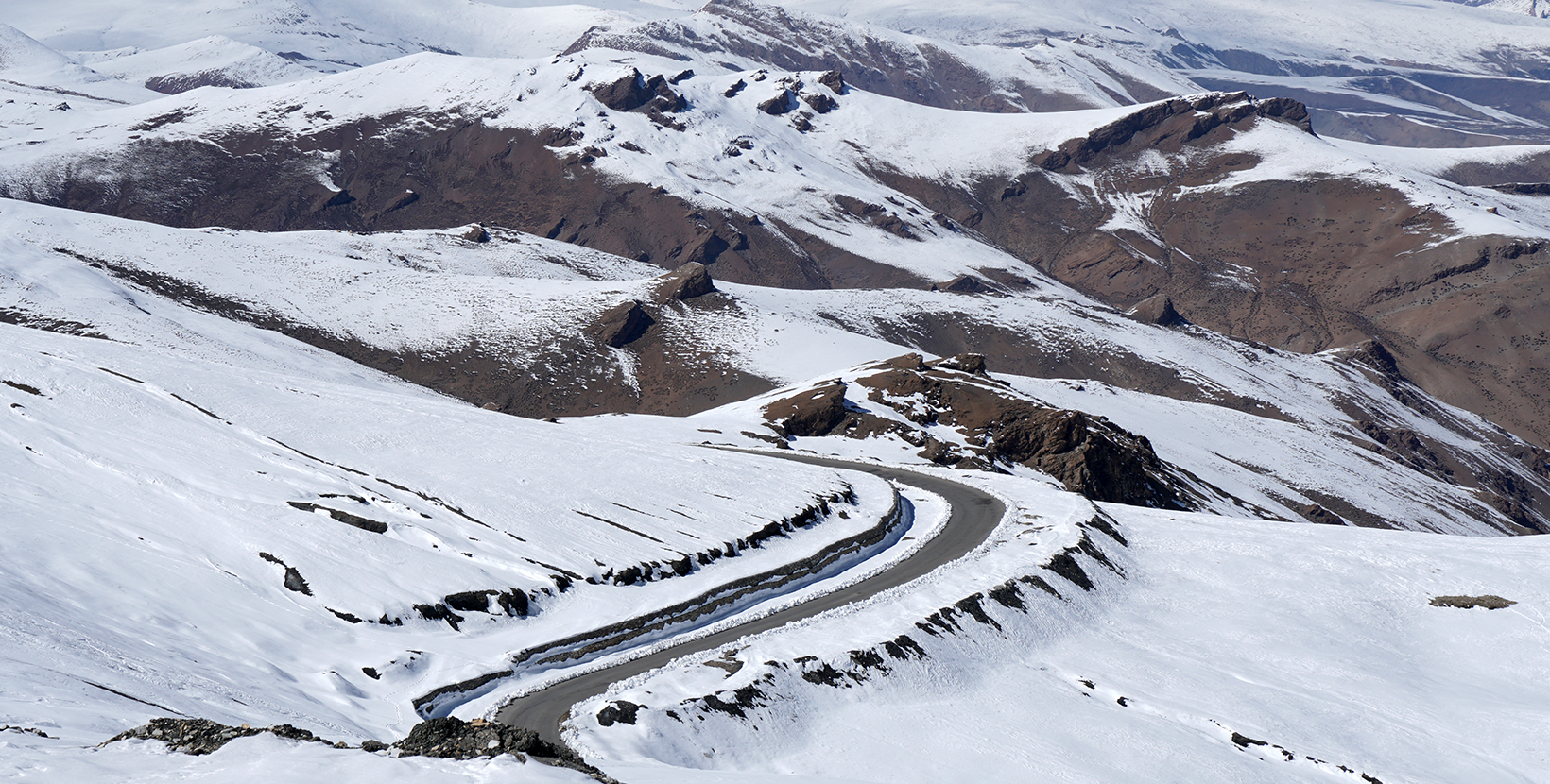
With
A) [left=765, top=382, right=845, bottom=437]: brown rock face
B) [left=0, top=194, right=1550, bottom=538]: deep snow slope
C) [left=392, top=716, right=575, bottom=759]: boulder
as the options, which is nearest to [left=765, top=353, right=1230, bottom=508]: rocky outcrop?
[left=765, top=382, right=845, bottom=437]: brown rock face

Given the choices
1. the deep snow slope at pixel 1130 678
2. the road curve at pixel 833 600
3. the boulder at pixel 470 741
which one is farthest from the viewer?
the road curve at pixel 833 600

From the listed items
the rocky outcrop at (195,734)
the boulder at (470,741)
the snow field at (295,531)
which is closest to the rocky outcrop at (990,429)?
the snow field at (295,531)

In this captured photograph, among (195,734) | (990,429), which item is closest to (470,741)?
(195,734)

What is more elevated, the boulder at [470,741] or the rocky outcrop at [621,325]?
the boulder at [470,741]

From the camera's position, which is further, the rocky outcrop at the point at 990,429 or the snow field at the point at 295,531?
the rocky outcrop at the point at 990,429

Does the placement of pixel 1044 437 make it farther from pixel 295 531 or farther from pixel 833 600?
pixel 295 531

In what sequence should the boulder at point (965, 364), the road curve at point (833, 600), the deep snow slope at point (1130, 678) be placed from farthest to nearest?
1. the boulder at point (965, 364)
2. the road curve at point (833, 600)
3. the deep snow slope at point (1130, 678)

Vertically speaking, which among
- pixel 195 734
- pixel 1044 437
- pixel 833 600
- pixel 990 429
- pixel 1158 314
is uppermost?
pixel 195 734

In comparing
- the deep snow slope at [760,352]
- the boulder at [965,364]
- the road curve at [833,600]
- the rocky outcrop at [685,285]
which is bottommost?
the deep snow slope at [760,352]

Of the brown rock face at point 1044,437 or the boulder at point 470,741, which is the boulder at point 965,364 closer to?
the brown rock face at point 1044,437
